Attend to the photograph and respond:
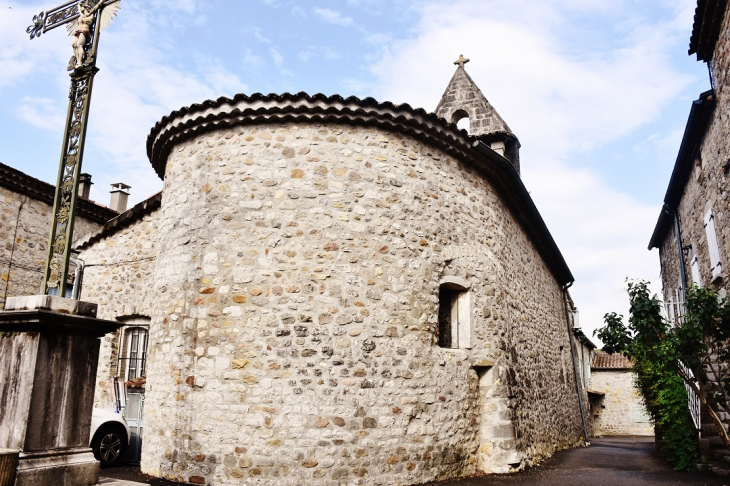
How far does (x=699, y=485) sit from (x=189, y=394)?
22.9ft

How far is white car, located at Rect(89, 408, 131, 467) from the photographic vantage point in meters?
8.45

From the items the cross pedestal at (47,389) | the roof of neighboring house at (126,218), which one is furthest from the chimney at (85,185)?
the cross pedestal at (47,389)

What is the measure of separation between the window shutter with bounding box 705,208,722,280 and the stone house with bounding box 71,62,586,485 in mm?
4336

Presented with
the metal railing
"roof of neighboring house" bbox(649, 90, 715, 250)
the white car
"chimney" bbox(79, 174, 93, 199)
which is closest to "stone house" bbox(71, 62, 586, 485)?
the white car

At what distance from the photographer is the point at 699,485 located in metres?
7.51

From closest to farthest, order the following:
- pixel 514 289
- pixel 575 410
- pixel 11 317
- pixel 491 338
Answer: pixel 11 317
pixel 491 338
pixel 514 289
pixel 575 410

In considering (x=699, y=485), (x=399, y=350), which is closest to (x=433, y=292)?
(x=399, y=350)

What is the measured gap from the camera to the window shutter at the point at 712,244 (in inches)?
403

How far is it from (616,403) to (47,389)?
27092 mm

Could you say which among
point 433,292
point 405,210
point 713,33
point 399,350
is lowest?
point 399,350

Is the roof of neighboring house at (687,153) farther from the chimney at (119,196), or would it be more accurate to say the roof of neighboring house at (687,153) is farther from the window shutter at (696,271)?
the chimney at (119,196)

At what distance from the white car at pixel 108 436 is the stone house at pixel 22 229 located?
5.95 meters

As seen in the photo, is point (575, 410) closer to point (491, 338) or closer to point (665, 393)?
point (665, 393)

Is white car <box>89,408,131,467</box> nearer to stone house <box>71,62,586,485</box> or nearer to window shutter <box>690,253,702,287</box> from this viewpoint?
stone house <box>71,62,586,485</box>
